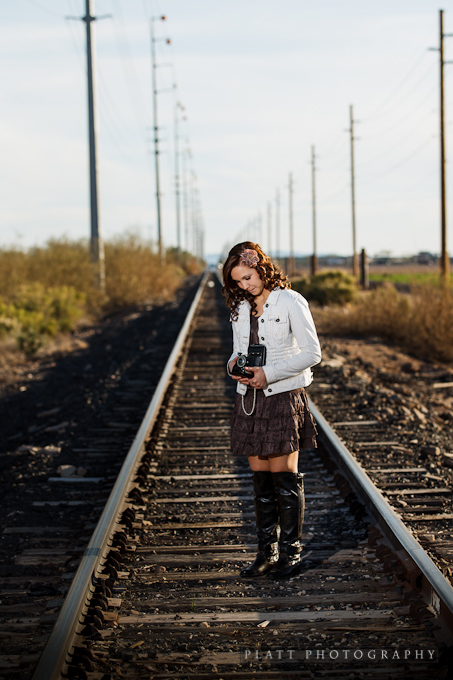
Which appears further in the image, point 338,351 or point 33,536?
point 338,351

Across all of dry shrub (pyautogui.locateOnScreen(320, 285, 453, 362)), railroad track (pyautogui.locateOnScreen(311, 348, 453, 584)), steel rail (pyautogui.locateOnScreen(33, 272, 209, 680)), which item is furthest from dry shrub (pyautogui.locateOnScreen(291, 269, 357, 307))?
steel rail (pyautogui.locateOnScreen(33, 272, 209, 680))

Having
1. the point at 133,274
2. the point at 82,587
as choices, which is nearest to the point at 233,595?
the point at 82,587

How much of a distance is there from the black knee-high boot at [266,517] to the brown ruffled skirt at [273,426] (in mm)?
182

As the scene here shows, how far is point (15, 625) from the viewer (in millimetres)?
3807

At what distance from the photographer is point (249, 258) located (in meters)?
4.06

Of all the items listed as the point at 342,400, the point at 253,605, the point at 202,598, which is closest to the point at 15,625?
the point at 202,598

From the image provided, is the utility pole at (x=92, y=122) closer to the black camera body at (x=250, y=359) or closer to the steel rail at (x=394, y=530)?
the steel rail at (x=394, y=530)

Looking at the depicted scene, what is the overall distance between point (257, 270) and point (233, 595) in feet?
5.90

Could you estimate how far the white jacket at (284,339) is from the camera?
4.05m

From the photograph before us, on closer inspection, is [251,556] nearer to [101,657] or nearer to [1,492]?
[101,657]

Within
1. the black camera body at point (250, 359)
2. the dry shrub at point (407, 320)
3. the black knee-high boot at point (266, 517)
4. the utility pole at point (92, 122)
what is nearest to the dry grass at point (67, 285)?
the utility pole at point (92, 122)

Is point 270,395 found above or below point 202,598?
above

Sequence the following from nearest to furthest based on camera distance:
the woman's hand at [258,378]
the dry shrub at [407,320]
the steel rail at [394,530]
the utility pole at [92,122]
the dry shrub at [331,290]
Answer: the steel rail at [394,530] → the woman's hand at [258,378] → the dry shrub at [407,320] → the utility pole at [92,122] → the dry shrub at [331,290]

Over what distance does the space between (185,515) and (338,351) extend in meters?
8.80
